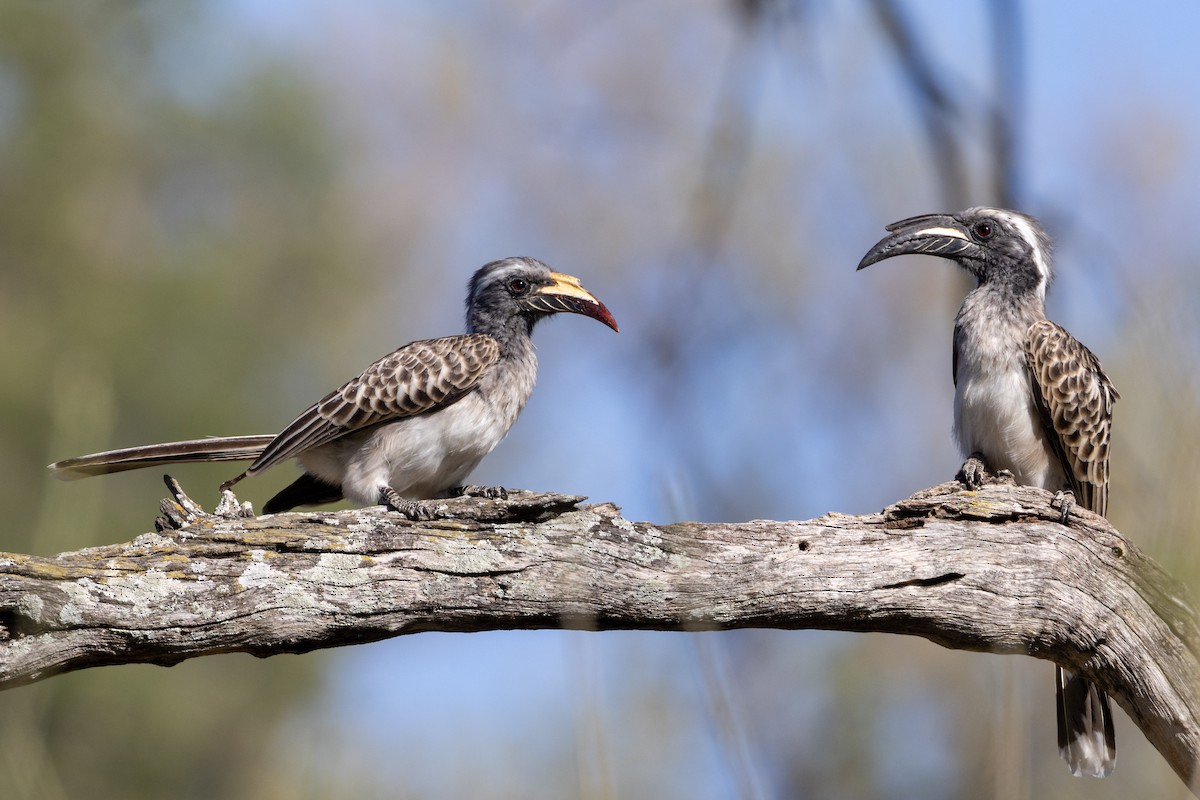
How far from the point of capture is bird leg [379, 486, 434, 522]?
440 centimetres

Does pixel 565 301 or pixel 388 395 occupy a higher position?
pixel 565 301

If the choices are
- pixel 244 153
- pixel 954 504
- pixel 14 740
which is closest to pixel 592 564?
pixel 954 504

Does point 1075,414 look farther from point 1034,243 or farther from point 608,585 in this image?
point 608,585

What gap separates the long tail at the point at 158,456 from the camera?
5.08 m

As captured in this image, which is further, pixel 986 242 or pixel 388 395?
pixel 986 242

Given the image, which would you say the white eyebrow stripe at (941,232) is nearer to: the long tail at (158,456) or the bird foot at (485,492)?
the bird foot at (485,492)

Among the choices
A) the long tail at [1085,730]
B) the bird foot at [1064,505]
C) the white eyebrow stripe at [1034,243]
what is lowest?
the long tail at [1085,730]

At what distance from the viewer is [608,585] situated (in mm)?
4074

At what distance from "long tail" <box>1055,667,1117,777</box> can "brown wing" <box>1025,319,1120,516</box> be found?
3.01 ft

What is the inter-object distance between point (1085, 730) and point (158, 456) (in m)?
4.11

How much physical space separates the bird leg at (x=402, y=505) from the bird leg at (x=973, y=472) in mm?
2317

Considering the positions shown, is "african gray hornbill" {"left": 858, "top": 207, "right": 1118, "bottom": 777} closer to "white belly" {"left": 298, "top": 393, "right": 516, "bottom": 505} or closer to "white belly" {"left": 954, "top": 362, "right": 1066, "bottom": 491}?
"white belly" {"left": 954, "top": 362, "right": 1066, "bottom": 491}

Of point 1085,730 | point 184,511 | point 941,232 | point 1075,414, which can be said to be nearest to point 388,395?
point 184,511

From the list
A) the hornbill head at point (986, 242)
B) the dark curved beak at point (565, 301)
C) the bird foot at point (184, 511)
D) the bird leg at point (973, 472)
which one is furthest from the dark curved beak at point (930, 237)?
the bird foot at point (184, 511)
